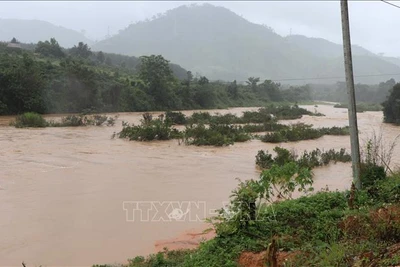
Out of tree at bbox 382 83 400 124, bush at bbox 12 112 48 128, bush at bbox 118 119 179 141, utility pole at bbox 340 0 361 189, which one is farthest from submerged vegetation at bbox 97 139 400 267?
tree at bbox 382 83 400 124

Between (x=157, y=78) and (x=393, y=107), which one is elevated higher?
(x=157, y=78)

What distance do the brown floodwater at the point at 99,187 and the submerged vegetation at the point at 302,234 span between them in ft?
4.22

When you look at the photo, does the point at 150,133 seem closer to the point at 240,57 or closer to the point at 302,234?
the point at 302,234

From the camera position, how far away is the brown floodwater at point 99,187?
19.3ft

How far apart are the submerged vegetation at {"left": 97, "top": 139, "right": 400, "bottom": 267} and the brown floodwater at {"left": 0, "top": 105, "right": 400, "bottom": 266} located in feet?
4.22

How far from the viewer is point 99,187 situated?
9.41m

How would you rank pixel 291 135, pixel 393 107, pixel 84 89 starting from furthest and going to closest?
1. pixel 84 89
2. pixel 393 107
3. pixel 291 135

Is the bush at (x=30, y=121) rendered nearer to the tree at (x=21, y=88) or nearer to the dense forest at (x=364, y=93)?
the tree at (x=21, y=88)

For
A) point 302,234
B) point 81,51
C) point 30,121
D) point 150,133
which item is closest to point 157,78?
point 30,121

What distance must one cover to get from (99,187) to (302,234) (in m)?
6.19

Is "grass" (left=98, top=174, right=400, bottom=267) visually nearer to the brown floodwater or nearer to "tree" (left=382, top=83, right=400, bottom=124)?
the brown floodwater

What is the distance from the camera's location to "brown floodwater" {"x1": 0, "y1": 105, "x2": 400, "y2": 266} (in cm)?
588

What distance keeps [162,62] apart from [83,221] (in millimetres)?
35250

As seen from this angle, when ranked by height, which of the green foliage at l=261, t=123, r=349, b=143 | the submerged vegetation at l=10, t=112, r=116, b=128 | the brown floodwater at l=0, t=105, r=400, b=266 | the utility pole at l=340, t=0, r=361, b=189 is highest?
the utility pole at l=340, t=0, r=361, b=189
